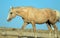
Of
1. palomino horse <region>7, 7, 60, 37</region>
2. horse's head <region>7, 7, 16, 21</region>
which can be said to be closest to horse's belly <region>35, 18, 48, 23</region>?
palomino horse <region>7, 7, 60, 37</region>

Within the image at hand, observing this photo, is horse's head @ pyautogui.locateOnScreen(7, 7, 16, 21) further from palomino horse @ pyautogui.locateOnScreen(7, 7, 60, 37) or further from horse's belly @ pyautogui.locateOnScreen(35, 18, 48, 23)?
horse's belly @ pyautogui.locateOnScreen(35, 18, 48, 23)

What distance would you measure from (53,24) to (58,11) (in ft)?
2.83

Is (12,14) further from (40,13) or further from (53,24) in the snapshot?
(53,24)

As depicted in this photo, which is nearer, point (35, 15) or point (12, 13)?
point (12, 13)

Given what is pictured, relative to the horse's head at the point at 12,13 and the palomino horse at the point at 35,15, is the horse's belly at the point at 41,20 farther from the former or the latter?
the horse's head at the point at 12,13

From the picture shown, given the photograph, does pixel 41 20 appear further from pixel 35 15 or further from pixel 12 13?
pixel 12 13

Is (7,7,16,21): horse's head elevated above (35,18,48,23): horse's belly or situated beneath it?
elevated above

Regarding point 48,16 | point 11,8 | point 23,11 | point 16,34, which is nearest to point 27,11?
point 23,11

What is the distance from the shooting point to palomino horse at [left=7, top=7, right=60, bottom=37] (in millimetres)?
10203

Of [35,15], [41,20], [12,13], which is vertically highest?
[12,13]

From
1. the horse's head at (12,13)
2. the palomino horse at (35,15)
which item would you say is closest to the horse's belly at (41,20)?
the palomino horse at (35,15)

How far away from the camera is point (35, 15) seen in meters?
10.6

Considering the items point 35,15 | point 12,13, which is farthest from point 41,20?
A: point 12,13

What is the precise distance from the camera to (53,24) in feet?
37.7
